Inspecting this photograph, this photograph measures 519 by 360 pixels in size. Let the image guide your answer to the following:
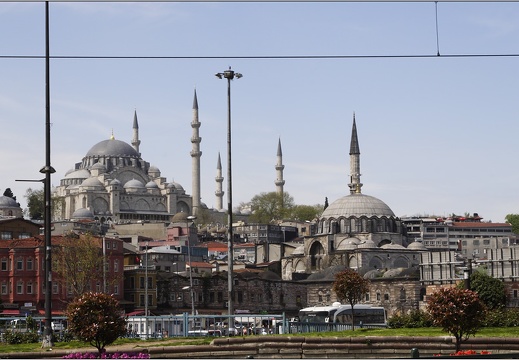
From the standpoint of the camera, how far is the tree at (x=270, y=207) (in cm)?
18112

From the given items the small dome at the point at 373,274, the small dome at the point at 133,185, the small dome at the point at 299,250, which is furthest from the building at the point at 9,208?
the small dome at the point at 373,274

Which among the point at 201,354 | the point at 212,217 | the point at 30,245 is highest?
the point at 212,217

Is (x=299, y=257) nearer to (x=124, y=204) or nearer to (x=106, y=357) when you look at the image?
(x=124, y=204)

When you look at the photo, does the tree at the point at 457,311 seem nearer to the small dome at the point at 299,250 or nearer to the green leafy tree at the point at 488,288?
the green leafy tree at the point at 488,288

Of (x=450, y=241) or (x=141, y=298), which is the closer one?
(x=141, y=298)

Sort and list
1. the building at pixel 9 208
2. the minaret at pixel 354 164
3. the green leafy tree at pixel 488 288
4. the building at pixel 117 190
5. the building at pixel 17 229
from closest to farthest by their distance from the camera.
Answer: the green leafy tree at pixel 488 288 < the building at pixel 17 229 < the minaret at pixel 354 164 < the building at pixel 9 208 < the building at pixel 117 190

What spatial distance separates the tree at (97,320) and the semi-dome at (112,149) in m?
157

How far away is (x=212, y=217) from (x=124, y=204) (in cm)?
1844

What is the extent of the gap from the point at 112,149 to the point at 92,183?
15362 mm

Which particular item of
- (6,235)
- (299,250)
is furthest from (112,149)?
(6,235)

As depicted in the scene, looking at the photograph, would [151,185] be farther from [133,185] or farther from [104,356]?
[104,356]

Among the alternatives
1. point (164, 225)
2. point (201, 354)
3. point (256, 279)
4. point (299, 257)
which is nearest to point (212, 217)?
point (164, 225)

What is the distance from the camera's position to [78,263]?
68.6 metres

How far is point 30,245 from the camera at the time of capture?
234ft
